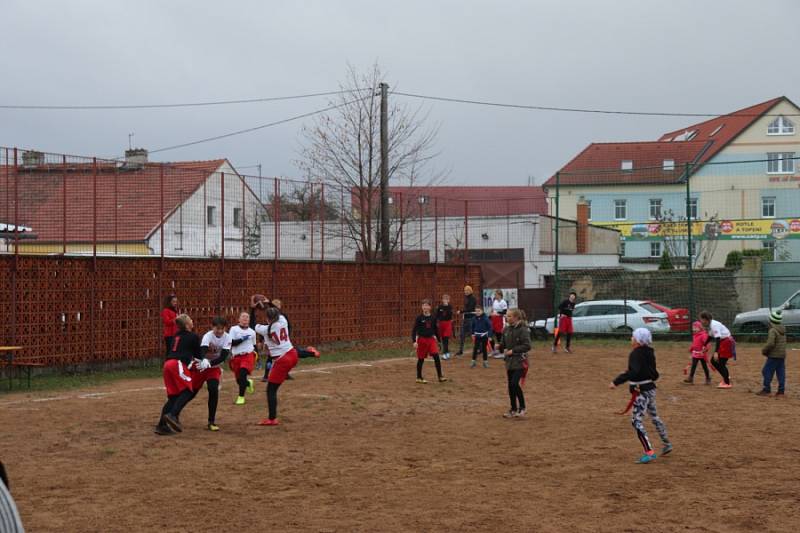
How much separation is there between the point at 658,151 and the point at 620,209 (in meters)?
11.7

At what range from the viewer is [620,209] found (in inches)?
2163

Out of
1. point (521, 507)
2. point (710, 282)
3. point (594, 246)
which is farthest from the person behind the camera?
point (594, 246)

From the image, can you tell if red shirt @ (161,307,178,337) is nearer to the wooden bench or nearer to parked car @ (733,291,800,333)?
the wooden bench

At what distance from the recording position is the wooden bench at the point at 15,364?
58.6 ft

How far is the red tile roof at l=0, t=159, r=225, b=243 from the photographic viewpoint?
1936cm

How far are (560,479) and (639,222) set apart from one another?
4290 centimetres

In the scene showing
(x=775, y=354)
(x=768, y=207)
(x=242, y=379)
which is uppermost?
(x=768, y=207)

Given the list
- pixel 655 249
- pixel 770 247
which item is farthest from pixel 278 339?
pixel 655 249

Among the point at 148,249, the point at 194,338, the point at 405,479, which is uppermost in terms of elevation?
the point at 148,249

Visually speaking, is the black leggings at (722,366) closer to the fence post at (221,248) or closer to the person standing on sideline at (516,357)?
the person standing on sideline at (516,357)

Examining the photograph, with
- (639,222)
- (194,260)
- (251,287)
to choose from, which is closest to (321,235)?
(251,287)

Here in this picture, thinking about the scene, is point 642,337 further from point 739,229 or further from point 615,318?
point 739,229

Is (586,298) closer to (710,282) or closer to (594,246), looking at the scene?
(710,282)

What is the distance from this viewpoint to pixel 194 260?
23188mm
